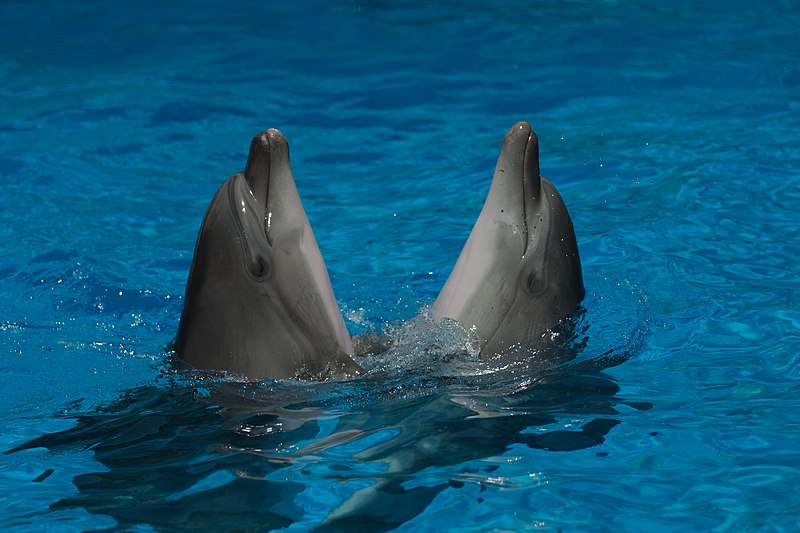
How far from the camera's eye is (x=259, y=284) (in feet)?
15.4

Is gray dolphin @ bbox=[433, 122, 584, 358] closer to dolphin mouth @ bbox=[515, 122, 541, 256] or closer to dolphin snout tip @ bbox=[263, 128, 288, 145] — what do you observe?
dolphin mouth @ bbox=[515, 122, 541, 256]

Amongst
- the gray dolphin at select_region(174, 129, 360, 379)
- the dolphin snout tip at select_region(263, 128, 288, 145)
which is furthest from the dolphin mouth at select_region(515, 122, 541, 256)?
the dolphin snout tip at select_region(263, 128, 288, 145)

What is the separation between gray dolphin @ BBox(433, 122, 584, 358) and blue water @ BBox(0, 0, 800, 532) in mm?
187

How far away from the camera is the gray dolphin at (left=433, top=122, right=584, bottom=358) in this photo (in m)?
5.04

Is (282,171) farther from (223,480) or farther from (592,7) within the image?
(592,7)

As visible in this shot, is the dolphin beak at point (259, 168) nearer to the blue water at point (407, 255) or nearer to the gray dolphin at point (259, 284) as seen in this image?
the gray dolphin at point (259, 284)

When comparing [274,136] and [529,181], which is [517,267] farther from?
[274,136]

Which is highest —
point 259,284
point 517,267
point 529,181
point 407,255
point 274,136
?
point 274,136

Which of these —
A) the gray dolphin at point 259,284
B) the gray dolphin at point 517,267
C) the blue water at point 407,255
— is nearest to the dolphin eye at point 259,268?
the gray dolphin at point 259,284

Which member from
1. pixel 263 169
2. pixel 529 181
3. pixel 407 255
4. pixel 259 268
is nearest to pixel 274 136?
pixel 263 169

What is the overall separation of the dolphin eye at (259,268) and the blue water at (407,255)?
480 mm

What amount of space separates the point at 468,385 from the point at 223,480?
124cm

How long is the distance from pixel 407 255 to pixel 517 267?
2.51m

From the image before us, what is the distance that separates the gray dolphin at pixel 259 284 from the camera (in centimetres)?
463
